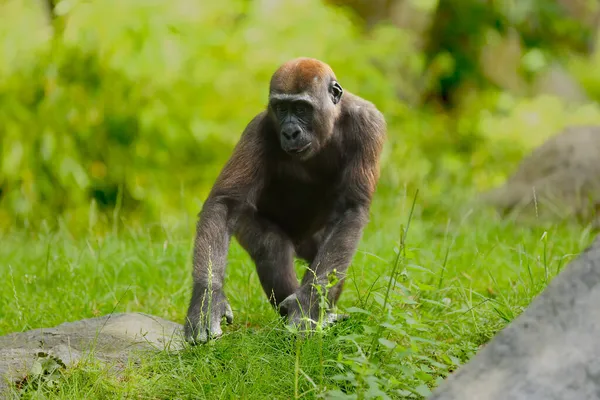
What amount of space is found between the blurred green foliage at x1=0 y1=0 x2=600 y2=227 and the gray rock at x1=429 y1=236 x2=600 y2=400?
580 centimetres

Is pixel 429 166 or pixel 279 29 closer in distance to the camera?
pixel 279 29

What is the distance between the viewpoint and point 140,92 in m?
8.76

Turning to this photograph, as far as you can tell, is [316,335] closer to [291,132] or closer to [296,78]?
[291,132]

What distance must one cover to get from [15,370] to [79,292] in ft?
4.99

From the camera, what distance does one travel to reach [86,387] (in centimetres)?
343

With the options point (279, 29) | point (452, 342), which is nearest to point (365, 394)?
point (452, 342)

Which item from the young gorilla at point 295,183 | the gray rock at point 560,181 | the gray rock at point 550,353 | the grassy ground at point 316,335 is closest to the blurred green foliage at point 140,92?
the gray rock at point 560,181

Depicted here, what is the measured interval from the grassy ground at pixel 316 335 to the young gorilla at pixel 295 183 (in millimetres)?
273

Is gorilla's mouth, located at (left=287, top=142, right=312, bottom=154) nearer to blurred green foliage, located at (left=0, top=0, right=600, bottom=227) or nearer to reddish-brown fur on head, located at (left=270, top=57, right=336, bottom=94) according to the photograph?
reddish-brown fur on head, located at (left=270, top=57, right=336, bottom=94)

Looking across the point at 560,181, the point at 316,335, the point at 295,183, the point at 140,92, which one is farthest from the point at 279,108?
the point at 140,92

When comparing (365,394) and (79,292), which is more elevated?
(365,394)

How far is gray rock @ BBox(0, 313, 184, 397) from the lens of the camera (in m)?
3.58

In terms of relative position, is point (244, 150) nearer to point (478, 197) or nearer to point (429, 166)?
point (478, 197)

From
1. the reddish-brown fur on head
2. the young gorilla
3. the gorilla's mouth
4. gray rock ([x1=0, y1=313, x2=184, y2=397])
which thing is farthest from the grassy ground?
the reddish-brown fur on head
